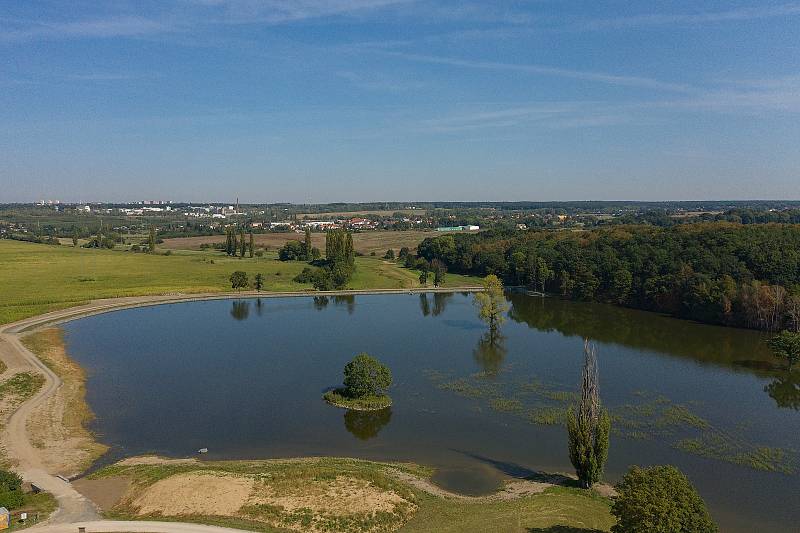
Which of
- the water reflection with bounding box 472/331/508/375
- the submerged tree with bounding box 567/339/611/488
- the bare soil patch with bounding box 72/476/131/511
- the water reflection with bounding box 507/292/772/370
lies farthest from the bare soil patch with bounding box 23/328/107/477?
the water reflection with bounding box 507/292/772/370

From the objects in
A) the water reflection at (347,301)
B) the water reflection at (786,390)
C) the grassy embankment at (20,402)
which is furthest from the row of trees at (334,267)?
the water reflection at (786,390)

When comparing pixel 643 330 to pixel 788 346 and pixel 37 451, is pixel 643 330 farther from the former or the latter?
pixel 37 451

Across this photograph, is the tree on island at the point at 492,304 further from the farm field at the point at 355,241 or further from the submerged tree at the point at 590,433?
the farm field at the point at 355,241

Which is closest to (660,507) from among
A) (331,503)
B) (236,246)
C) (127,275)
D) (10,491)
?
(331,503)

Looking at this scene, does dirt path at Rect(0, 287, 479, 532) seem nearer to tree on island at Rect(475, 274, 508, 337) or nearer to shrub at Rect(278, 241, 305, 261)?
tree on island at Rect(475, 274, 508, 337)

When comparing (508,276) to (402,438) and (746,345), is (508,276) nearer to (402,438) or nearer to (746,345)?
(746,345)
